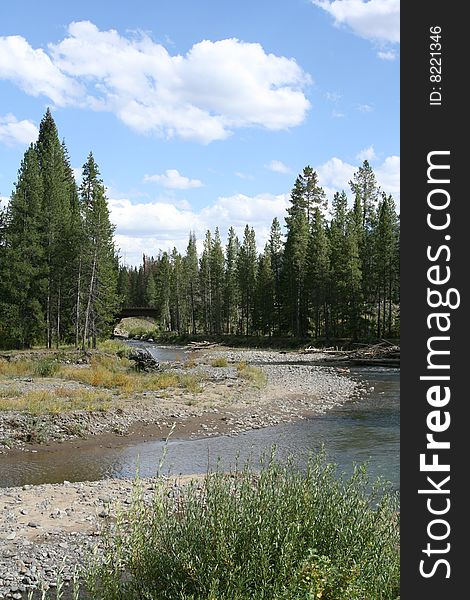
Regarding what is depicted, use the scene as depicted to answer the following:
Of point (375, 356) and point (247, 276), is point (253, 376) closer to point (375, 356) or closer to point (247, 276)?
→ point (375, 356)

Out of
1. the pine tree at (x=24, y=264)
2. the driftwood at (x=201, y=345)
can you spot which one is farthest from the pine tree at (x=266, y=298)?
the pine tree at (x=24, y=264)

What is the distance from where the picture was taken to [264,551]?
14.8 feet

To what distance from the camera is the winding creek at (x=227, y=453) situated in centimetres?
1370

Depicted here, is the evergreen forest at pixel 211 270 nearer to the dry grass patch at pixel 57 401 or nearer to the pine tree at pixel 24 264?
the pine tree at pixel 24 264

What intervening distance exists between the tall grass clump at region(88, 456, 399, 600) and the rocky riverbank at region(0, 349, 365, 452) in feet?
39.5

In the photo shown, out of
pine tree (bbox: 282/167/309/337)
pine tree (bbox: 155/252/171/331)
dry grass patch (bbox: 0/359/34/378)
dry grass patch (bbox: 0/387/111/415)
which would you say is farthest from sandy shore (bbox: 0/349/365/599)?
Result: pine tree (bbox: 155/252/171/331)

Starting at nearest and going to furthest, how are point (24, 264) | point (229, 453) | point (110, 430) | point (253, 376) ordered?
point (229, 453)
point (110, 430)
point (253, 376)
point (24, 264)

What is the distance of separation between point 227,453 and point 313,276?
40260 mm

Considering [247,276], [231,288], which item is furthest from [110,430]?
[231,288]

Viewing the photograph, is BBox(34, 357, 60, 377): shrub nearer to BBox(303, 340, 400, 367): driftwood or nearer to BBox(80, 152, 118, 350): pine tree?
BBox(80, 152, 118, 350): pine tree

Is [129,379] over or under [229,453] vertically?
over

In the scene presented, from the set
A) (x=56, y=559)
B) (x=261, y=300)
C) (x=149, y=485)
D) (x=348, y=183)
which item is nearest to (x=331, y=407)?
(x=149, y=485)

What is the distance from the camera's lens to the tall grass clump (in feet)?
14.2

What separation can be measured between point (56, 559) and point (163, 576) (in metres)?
4.10
